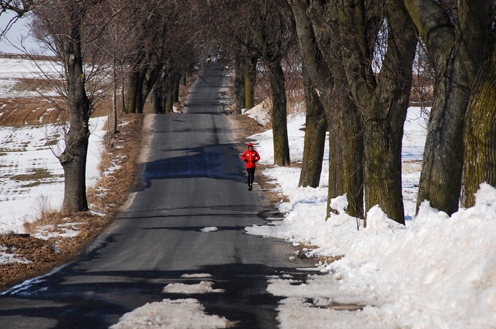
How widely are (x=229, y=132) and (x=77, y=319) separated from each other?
31825 mm

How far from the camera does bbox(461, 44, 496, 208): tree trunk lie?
7426 mm

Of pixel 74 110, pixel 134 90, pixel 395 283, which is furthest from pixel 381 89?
pixel 134 90

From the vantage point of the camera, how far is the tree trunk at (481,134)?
7.43 metres

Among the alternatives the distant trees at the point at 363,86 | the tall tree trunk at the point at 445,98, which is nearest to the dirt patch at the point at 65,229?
the distant trees at the point at 363,86

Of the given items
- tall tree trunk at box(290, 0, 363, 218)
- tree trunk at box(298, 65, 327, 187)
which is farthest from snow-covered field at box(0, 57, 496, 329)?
tree trunk at box(298, 65, 327, 187)

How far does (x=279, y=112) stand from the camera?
1040 inches

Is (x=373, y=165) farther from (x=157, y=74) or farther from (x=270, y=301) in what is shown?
(x=157, y=74)

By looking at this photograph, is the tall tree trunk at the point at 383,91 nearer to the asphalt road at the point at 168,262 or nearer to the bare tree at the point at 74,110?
the asphalt road at the point at 168,262

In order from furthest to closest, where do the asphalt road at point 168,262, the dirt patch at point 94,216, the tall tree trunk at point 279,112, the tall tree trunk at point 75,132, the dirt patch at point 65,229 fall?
1. the tall tree trunk at point 279,112
2. the tall tree trunk at point 75,132
3. the dirt patch at point 94,216
4. the dirt patch at point 65,229
5. the asphalt road at point 168,262

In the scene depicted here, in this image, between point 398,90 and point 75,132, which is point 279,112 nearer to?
point 75,132

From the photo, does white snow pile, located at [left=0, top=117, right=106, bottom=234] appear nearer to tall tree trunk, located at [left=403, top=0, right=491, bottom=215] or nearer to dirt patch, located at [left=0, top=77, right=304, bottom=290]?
dirt patch, located at [left=0, top=77, right=304, bottom=290]

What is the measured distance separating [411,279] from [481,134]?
80.8 inches

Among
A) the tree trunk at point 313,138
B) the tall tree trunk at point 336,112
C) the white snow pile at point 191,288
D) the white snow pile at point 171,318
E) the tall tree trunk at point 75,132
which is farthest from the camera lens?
the tree trunk at point 313,138

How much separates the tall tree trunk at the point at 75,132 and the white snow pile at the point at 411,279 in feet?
Answer: 31.7
